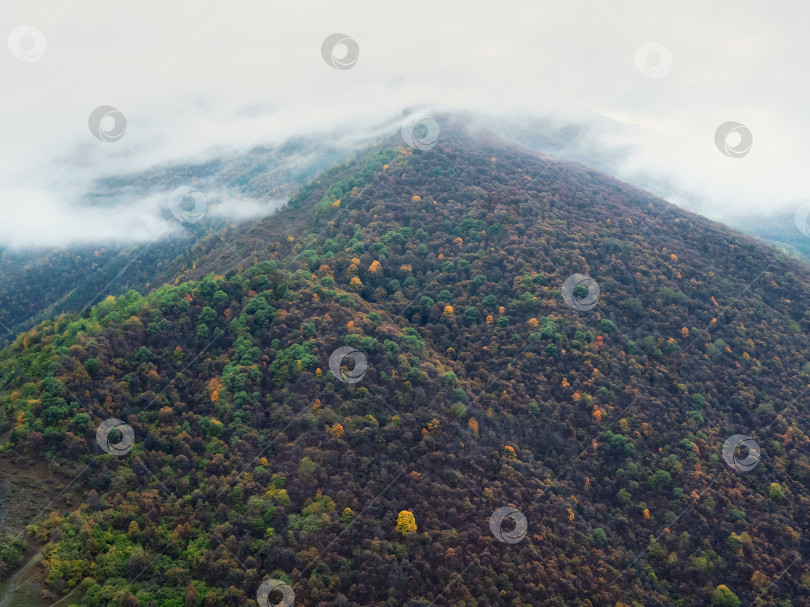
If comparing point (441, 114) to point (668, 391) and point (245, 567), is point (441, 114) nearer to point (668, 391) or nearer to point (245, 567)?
point (668, 391)

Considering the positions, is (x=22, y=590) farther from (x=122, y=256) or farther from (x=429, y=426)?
(x=122, y=256)

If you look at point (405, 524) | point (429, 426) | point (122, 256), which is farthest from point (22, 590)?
point (122, 256)

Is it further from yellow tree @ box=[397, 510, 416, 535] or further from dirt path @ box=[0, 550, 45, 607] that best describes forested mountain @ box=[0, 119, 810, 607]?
dirt path @ box=[0, 550, 45, 607]

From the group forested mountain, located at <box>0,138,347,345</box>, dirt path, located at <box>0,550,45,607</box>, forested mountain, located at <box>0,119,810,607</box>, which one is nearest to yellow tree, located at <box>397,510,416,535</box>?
forested mountain, located at <box>0,119,810,607</box>

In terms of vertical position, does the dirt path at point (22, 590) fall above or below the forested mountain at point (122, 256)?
below

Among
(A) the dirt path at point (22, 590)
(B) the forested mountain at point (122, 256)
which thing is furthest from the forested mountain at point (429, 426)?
(B) the forested mountain at point (122, 256)

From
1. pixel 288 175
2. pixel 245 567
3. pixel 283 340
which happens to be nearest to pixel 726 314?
pixel 283 340

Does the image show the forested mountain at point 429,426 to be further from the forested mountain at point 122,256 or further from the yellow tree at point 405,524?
the forested mountain at point 122,256

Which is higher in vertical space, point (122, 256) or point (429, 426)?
point (429, 426)
